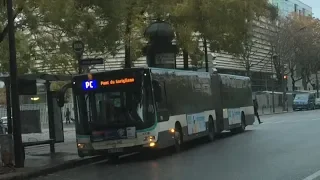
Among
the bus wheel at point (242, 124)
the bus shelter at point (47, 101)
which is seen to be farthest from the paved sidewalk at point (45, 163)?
the bus wheel at point (242, 124)

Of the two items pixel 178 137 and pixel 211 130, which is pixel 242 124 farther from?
pixel 178 137

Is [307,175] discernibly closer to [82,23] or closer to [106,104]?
[106,104]

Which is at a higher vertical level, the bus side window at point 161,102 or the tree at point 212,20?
the tree at point 212,20

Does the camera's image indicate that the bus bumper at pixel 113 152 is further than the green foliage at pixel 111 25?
No

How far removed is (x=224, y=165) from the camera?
13570 millimetres

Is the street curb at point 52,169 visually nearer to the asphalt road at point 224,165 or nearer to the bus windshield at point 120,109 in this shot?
the asphalt road at point 224,165

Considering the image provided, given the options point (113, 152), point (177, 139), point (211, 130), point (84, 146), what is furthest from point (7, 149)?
point (211, 130)

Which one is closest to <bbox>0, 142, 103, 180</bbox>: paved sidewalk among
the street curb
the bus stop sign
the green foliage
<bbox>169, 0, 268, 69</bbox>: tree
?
the street curb

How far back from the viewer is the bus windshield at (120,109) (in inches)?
644

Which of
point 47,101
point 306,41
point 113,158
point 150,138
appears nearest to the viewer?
point 150,138

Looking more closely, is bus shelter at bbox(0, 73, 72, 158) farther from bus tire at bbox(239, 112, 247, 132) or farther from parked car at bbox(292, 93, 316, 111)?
parked car at bbox(292, 93, 316, 111)

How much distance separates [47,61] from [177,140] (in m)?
7.61

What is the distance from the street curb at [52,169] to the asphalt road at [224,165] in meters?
0.37

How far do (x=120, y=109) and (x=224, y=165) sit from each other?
420cm
